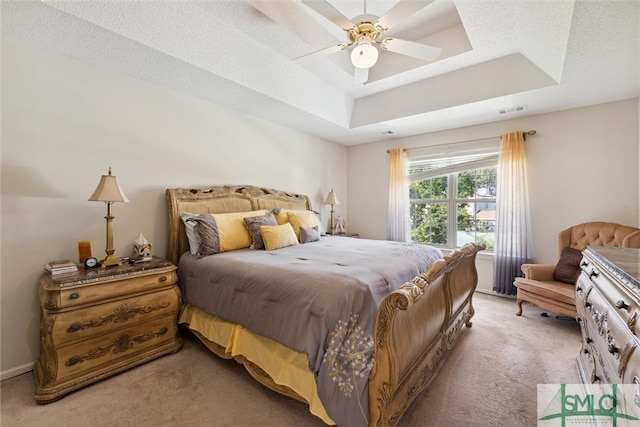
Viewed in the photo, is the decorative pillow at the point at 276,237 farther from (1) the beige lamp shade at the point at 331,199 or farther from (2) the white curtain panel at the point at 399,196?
(2) the white curtain panel at the point at 399,196

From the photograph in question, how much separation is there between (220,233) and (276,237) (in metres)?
0.57

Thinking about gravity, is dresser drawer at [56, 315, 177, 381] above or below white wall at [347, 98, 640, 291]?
below

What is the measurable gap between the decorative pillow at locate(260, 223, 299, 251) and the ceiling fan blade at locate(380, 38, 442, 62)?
77.6 inches

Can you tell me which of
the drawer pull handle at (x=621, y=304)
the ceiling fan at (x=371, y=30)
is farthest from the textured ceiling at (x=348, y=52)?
the drawer pull handle at (x=621, y=304)

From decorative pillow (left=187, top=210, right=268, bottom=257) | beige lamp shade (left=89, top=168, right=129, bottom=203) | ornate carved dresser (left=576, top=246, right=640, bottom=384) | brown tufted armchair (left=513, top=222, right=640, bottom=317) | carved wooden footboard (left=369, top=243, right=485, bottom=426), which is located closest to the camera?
ornate carved dresser (left=576, top=246, right=640, bottom=384)

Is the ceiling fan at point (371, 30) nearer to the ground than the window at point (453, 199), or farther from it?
farther from it

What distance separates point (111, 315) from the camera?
1.99m

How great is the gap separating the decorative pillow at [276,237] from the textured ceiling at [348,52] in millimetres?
1519

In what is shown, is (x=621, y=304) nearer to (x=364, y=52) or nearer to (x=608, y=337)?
(x=608, y=337)

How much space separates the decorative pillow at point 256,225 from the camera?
114 inches

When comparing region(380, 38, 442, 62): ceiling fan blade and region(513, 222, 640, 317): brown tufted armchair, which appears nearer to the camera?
region(380, 38, 442, 62): ceiling fan blade

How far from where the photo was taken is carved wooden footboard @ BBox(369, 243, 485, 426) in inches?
50.4

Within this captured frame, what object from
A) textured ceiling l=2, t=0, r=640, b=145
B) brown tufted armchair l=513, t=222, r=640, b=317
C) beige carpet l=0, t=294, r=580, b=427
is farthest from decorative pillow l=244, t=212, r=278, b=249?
brown tufted armchair l=513, t=222, r=640, b=317

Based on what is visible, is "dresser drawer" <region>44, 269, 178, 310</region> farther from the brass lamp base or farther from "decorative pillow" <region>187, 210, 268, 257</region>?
"decorative pillow" <region>187, 210, 268, 257</region>
